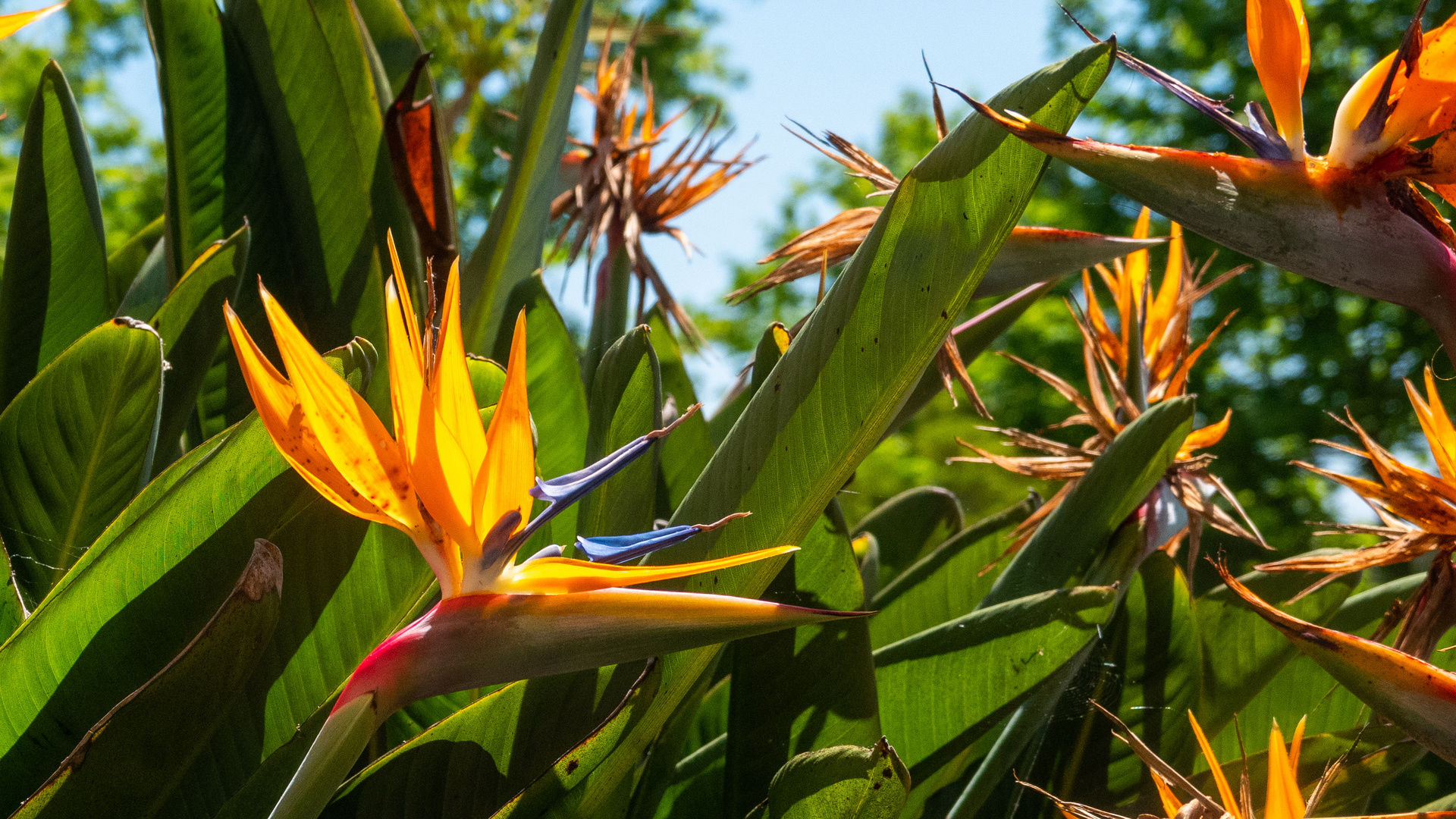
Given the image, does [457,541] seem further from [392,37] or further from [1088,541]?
[392,37]

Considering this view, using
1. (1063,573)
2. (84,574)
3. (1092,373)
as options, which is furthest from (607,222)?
(84,574)

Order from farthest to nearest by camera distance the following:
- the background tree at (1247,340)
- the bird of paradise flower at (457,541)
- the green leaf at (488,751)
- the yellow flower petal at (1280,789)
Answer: the background tree at (1247,340)
the green leaf at (488,751)
the yellow flower petal at (1280,789)
the bird of paradise flower at (457,541)

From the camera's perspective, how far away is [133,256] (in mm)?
1248

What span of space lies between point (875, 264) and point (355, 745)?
0.34 metres

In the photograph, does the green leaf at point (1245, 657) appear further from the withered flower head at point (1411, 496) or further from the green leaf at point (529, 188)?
the green leaf at point (529, 188)

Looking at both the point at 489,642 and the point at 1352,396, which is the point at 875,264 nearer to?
the point at 489,642

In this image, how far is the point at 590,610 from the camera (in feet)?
1.18

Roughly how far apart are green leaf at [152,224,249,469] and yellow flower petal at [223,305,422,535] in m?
0.37

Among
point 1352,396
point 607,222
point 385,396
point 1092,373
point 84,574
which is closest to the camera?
point 84,574

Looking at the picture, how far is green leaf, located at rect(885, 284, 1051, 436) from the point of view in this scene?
0.80 metres

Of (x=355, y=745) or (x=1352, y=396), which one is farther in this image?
(x=1352, y=396)

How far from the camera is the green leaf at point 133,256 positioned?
1.22 meters

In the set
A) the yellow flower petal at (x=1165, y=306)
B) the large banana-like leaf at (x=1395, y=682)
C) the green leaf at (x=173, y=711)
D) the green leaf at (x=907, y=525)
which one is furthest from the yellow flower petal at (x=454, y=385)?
the green leaf at (x=907, y=525)

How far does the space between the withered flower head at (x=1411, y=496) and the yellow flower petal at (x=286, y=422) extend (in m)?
0.54
